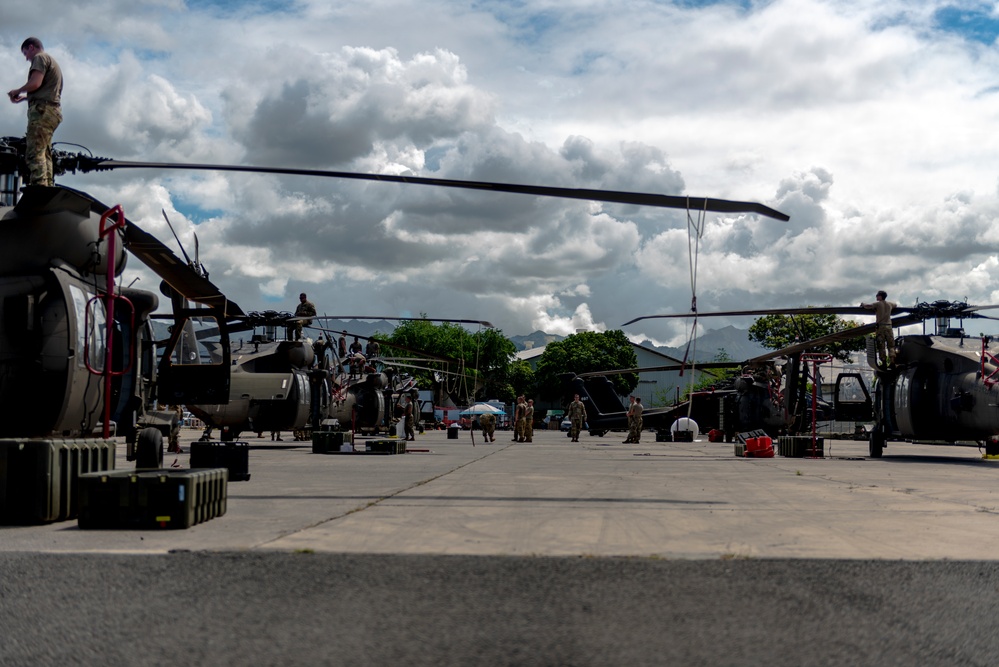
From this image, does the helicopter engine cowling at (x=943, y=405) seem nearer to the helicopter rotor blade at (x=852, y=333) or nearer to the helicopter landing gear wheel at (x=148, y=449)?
the helicopter rotor blade at (x=852, y=333)

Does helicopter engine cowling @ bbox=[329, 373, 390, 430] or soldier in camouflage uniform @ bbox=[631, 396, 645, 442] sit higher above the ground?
helicopter engine cowling @ bbox=[329, 373, 390, 430]

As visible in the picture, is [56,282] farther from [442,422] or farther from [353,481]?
[442,422]

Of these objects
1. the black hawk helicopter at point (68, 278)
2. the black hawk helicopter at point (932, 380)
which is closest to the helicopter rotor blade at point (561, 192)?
the black hawk helicopter at point (68, 278)

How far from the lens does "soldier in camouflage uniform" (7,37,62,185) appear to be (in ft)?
35.1

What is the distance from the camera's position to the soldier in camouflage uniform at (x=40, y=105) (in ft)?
35.1

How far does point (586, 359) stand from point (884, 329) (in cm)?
9268

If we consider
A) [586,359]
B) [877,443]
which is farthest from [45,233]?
[586,359]

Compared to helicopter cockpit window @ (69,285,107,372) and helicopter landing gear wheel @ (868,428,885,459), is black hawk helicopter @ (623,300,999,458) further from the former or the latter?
helicopter cockpit window @ (69,285,107,372)

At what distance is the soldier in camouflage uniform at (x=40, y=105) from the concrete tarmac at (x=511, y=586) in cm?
491

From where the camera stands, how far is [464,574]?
18.9 feet

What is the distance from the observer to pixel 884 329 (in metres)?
23.1

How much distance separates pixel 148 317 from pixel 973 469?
15796 mm

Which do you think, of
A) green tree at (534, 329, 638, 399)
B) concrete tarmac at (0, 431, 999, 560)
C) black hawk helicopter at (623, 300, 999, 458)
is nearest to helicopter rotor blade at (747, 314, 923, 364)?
black hawk helicopter at (623, 300, 999, 458)

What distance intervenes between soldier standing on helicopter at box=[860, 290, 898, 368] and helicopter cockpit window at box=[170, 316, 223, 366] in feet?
47.2
